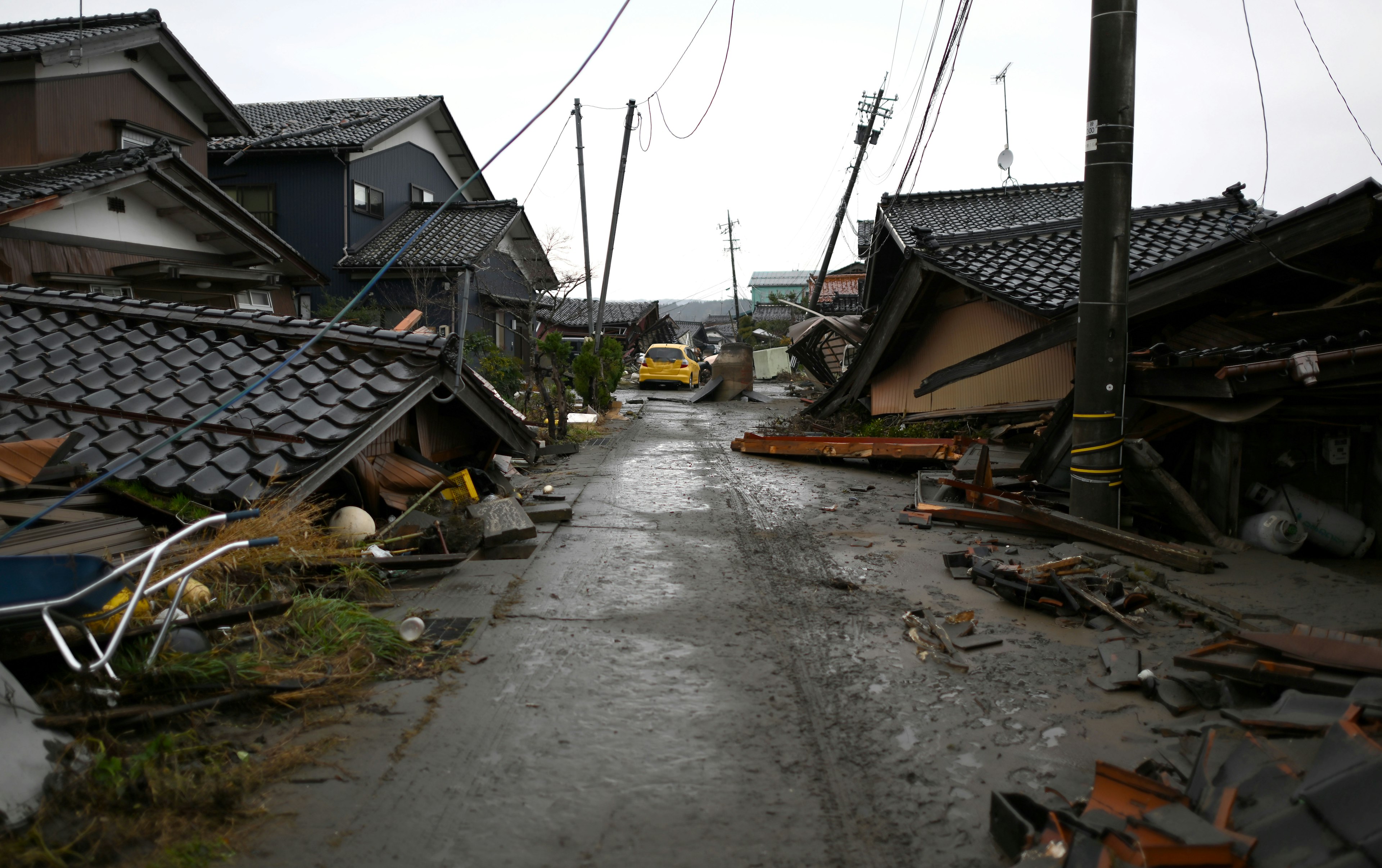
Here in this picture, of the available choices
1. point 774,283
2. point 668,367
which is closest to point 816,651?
point 668,367

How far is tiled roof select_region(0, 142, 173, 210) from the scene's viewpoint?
1218 cm

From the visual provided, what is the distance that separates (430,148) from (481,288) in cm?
679

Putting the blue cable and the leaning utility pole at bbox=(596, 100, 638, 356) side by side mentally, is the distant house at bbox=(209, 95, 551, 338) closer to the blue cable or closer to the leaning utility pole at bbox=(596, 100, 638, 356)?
the leaning utility pole at bbox=(596, 100, 638, 356)

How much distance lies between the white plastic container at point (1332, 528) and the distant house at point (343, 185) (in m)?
19.5

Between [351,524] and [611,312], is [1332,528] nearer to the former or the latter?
[351,524]

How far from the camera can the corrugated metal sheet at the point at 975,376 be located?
11.4 m

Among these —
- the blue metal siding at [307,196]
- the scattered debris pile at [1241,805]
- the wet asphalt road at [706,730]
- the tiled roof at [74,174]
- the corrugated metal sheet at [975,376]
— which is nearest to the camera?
the scattered debris pile at [1241,805]

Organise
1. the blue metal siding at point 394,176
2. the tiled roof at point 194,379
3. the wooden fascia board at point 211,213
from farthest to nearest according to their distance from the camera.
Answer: the blue metal siding at point 394,176, the wooden fascia board at point 211,213, the tiled roof at point 194,379

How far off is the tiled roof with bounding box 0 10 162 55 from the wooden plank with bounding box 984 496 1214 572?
17996 mm

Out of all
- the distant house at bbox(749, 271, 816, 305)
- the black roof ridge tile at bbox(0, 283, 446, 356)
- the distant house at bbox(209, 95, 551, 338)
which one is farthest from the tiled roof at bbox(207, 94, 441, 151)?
the distant house at bbox(749, 271, 816, 305)

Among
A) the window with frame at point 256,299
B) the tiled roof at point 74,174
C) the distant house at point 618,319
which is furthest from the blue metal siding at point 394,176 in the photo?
the distant house at point 618,319

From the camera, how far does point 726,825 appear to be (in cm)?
308

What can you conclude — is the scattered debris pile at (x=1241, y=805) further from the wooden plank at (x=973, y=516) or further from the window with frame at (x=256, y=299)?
the window with frame at (x=256, y=299)

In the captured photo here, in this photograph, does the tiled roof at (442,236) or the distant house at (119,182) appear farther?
the tiled roof at (442,236)
